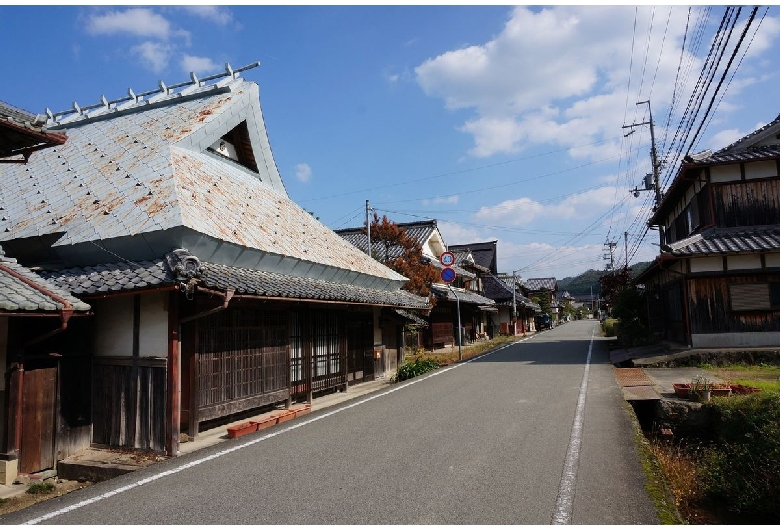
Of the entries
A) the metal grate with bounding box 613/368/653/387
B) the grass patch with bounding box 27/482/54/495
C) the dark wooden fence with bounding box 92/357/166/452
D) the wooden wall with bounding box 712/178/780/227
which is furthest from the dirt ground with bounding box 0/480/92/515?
the wooden wall with bounding box 712/178/780/227

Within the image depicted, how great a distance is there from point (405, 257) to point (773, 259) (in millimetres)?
14709

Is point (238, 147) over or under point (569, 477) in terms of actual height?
over

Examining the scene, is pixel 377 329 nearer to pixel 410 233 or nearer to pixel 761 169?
pixel 761 169

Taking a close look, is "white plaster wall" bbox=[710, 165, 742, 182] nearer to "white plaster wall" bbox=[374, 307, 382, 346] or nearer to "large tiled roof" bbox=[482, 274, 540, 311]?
"white plaster wall" bbox=[374, 307, 382, 346]

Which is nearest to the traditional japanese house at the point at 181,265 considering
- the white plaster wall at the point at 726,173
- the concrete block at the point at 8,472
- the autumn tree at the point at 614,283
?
the concrete block at the point at 8,472

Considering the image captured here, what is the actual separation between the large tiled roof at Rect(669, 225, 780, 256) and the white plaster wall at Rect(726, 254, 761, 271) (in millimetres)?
528

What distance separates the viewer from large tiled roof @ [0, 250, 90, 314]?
6.70 m

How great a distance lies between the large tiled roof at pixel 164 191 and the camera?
30.8ft

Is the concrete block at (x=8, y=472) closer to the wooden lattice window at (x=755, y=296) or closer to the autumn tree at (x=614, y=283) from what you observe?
the wooden lattice window at (x=755, y=296)

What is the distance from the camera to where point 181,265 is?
7.46 metres

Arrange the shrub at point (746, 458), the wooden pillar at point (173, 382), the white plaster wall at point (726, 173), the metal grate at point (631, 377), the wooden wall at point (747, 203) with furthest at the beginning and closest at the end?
the white plaster wall at point (726, 173) < the wooden wall at point (747, 203) < the metal grate at point (631, 377) < the wooden pillar at point (173, 382) < the shrub at point (746, 458)

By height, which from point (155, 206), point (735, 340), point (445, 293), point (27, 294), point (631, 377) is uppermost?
point (155, 206)

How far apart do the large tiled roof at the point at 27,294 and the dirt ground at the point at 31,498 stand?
8.42 feet

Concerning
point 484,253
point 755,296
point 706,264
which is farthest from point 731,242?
point 484,253
